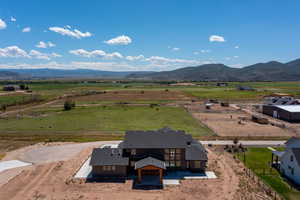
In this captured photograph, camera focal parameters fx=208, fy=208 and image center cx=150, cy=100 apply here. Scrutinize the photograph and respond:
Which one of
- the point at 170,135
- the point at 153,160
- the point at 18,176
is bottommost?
the point at 18,176

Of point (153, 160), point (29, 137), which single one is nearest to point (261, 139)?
point (153, 160)

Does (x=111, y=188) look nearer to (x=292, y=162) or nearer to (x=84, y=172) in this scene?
(x=84, y=172)

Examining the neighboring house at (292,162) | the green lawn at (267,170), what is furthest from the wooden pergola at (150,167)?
the neighboring house at (292,162)

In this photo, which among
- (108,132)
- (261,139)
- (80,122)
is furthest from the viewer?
(80,122)

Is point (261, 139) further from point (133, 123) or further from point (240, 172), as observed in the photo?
point (133, 123)

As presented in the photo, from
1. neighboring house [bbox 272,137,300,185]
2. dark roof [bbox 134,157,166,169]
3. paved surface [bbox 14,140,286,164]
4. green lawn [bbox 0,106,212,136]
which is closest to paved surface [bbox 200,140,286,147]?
paved surface [bbox 14,140,286,164]
